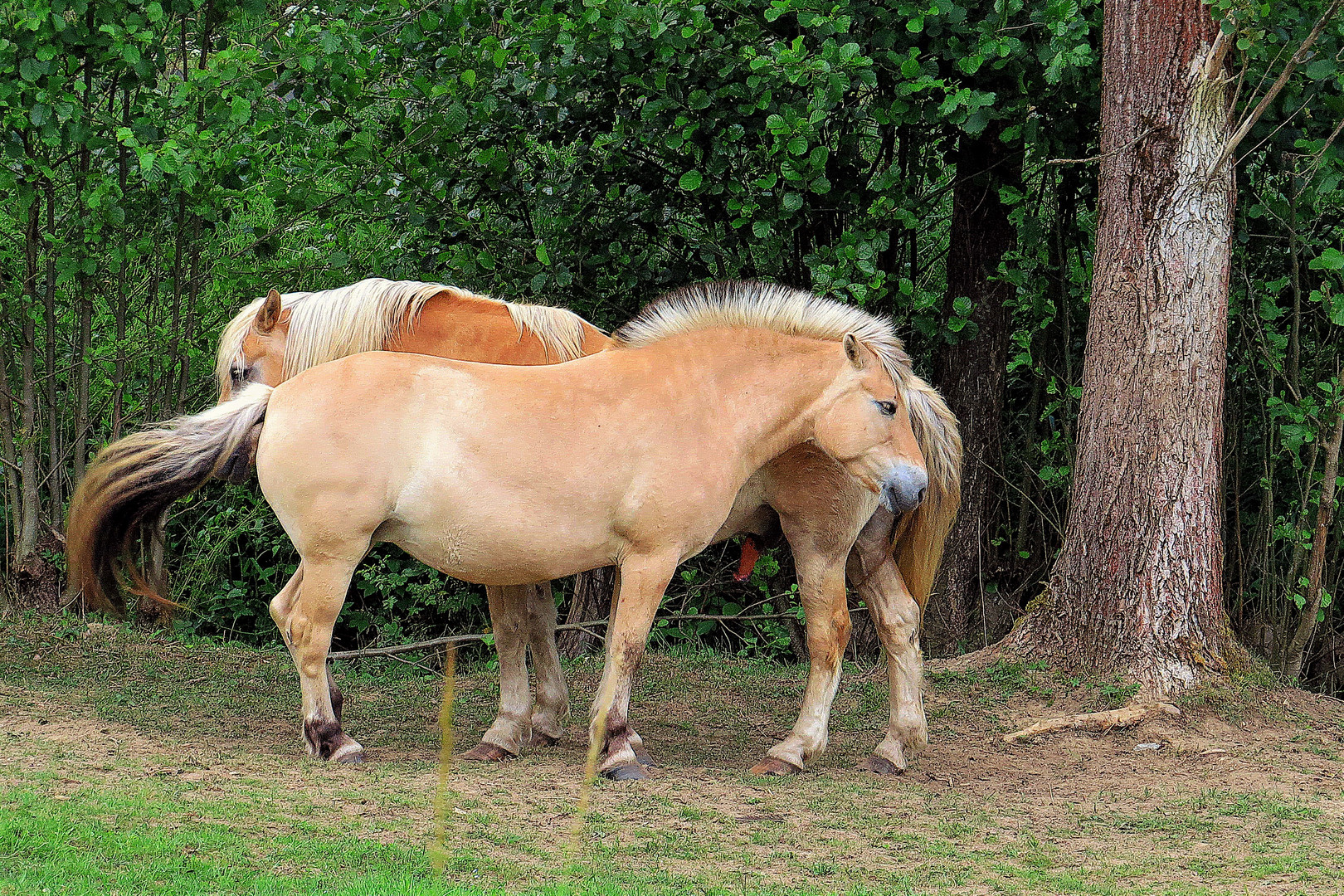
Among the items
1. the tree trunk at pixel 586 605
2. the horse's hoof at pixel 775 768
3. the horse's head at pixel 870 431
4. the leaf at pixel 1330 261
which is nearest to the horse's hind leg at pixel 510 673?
the horse's hoof at pixel 775 768

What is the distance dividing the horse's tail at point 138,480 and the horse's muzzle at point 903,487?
2.64m

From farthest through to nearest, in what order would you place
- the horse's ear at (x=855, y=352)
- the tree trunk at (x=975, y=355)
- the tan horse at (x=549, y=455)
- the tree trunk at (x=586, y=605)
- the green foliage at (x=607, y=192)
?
1. the tree trunk at (x=586, y=605)
2. the tree trunk at (x=975, y=355)
3. the green foliage at (x=607, y=192)
4. the horse's ear at (x=855, y=352)
5. the tan horse at (x=549, y=455)

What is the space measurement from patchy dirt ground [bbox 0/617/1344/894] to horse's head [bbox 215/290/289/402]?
1676mm

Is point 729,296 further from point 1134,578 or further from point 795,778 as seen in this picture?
point 1134,578

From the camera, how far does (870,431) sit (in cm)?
534

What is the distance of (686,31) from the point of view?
22.5 feet

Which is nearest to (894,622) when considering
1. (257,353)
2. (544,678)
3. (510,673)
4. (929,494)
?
(929,494)

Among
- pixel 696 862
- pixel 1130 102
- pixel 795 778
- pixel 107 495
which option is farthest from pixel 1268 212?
pixel 107 495

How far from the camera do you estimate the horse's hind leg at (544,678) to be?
600cm

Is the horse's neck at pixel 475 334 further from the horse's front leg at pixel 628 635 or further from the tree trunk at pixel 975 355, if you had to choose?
the tree trunk at pixel 975 355

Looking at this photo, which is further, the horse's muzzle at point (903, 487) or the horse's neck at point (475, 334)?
the horse's neck at point (475, 334)

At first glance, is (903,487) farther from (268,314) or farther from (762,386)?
(268,314)

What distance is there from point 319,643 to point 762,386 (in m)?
2.15

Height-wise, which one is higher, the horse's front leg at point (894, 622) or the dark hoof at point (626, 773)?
the horse's front leg at point (894, 622)
